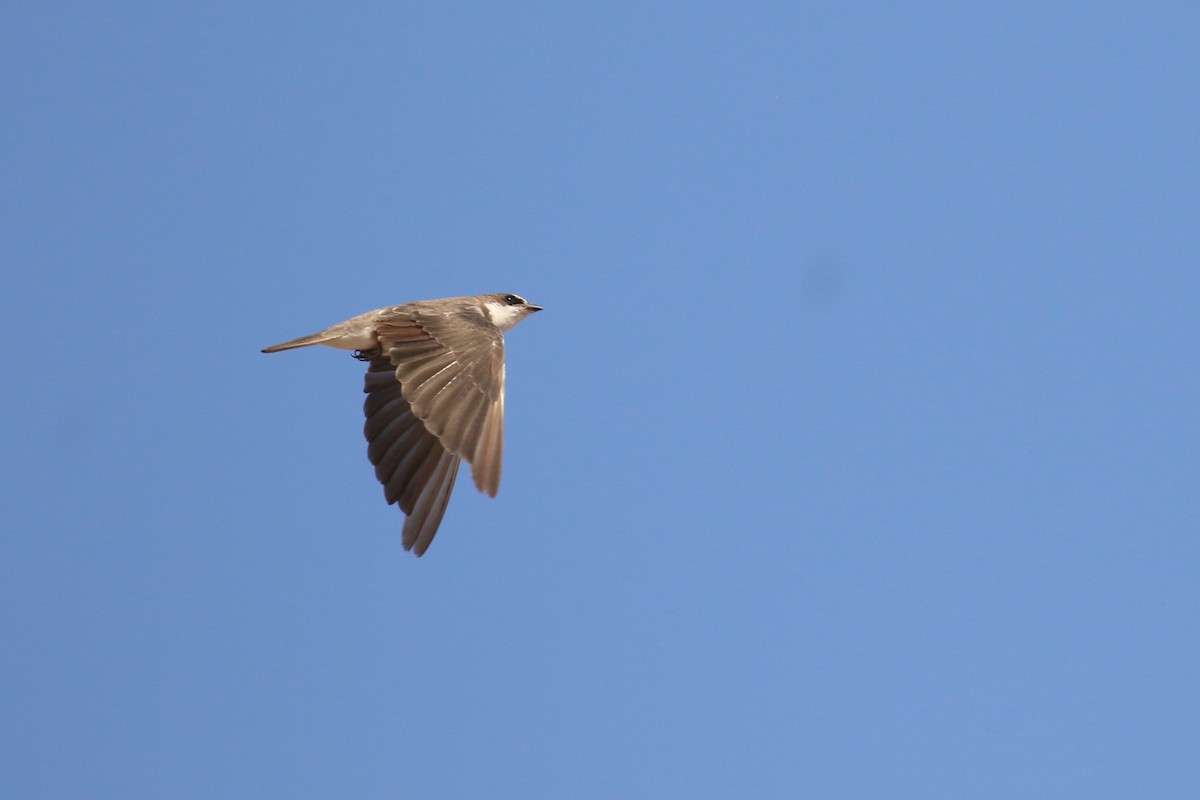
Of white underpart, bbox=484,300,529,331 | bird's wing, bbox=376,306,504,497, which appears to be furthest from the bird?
white underpart, bbox=484,300,529,331

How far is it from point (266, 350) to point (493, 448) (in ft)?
10.8

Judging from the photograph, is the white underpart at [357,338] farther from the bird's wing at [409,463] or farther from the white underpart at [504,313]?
the white underpart at [504,313]

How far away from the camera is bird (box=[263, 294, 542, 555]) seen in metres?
11.5

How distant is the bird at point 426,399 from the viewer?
11492 mm

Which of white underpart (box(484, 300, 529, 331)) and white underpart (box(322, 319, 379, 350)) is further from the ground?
white underpart (box(484, 300, 529, 331))

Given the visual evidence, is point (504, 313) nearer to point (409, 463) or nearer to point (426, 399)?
point (409, 463)

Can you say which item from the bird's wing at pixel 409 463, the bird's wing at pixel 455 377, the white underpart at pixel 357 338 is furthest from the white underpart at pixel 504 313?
the bird's wing at pixel 409 463

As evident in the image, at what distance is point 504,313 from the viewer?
16141mm

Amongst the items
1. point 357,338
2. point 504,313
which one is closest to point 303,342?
point 357,338

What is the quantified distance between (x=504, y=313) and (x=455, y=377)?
403cm

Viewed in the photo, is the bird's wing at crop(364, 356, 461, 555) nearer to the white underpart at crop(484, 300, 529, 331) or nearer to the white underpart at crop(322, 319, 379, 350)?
the white underpart at crop(322, 319, 379, 350)

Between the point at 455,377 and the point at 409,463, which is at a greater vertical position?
the point at 455,377

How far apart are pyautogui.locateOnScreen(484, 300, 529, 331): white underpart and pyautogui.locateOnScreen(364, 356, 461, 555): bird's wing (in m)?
2.33

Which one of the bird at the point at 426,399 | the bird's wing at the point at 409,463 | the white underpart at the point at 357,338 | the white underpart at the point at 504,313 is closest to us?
the bird at the point at 426,399
